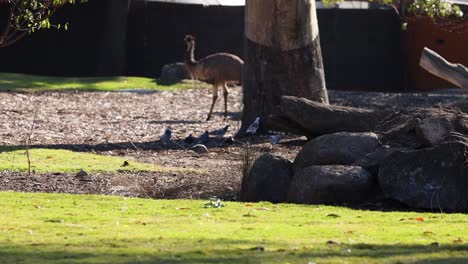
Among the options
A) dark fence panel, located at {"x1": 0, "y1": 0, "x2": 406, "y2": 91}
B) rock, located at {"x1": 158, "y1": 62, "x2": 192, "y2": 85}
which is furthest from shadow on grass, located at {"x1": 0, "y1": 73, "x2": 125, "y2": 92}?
dark fence panel, located at {"x1": 0, "y1": 0, "x2": 406, "y2": 91}

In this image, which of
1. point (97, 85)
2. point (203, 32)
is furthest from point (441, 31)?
point (97, 85)

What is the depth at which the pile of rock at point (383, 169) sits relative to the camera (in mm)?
11367

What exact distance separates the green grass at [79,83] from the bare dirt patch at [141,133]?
1029 millimetres

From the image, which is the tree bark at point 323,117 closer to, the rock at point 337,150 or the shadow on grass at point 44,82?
the rock at point 337,150

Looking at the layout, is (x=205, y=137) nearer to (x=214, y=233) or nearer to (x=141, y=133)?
(x=141, y=133)

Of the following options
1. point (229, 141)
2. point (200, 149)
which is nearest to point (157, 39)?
point (229, 141)

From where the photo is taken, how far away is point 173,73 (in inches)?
1353

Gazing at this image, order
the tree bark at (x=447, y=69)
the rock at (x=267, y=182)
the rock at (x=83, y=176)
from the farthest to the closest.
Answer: the rock at (x=83, y=176) < the tree bark at (x=447, y=69) < the rock at (x=267, y=182)

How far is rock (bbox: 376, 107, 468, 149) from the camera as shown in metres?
12.1

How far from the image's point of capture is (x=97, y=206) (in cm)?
1102

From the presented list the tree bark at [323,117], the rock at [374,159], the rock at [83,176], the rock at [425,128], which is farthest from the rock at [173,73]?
the rock at [374,159]

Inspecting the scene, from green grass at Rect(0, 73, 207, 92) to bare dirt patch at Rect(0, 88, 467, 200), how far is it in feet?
3.38

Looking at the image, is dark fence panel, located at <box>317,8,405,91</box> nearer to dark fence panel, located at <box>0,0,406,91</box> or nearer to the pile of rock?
dark fence panel, located at <box>0,0,406,91</box>

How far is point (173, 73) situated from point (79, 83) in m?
3.00
